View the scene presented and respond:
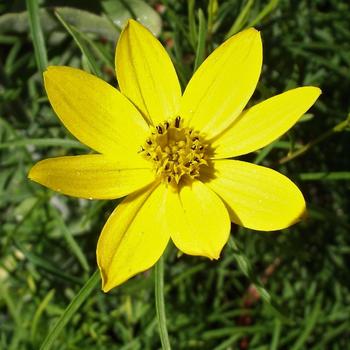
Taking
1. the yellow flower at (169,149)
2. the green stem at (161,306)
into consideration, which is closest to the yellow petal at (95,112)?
the yellow flower at (169,149)

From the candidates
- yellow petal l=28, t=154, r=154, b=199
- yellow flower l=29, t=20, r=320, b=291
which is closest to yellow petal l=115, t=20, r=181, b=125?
yellow flower l=29, t=20, r=320, b=291

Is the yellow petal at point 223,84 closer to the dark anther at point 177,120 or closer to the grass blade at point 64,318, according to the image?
the dark anther at point 177,120

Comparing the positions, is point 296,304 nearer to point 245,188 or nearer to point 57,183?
point 245,188

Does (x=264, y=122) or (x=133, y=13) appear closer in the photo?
(x=264, y=122)

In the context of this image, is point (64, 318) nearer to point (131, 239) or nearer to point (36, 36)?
point (131, 239)

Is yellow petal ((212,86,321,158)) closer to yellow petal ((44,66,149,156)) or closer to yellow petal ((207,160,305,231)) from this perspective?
yellow petal ((207,160,305,231))

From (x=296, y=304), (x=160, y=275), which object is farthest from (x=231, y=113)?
(x=296, y=304)

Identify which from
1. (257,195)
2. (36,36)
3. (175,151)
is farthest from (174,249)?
(36,36)
